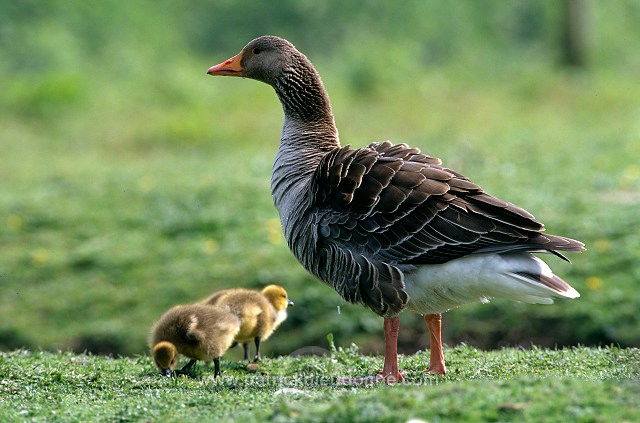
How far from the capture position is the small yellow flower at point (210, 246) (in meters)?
11.9

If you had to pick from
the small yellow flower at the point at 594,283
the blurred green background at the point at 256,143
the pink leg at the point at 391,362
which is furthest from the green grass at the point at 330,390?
the small yellow flower at the point at 594,283

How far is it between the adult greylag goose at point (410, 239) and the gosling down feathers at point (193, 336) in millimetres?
807

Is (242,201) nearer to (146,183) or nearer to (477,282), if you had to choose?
(146,183)

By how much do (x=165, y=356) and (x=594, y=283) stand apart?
18.1 feet

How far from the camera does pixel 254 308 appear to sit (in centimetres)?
749

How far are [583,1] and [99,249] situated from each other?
15216mm

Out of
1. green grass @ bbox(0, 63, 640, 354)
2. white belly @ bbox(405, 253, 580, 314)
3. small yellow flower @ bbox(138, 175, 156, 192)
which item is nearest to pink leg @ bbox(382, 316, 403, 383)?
white belly @ bbox(405, 253, 580, 314)

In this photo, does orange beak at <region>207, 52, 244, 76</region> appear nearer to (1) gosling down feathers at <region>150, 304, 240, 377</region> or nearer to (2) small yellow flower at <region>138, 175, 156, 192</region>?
(1) gosling down feathers at <region>150, 304, 240, 377</region>

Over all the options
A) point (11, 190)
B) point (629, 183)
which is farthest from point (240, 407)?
point (11, 190)

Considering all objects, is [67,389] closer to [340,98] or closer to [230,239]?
[230,239]

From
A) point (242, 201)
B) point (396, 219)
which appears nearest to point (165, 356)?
point (396, 219)

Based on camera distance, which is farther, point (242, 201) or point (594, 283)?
point (242, 201)

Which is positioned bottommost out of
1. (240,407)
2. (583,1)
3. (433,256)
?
(240,407)

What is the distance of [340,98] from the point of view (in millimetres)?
20891
